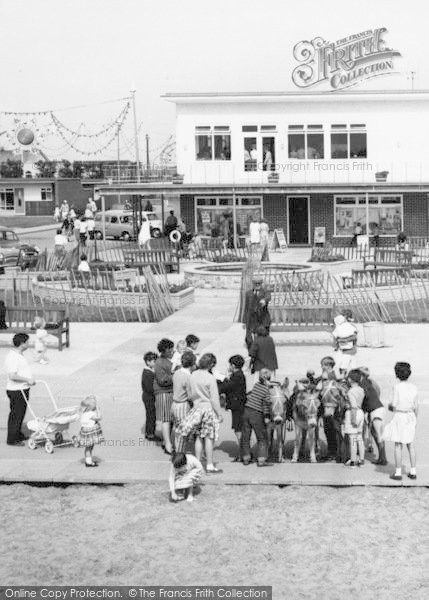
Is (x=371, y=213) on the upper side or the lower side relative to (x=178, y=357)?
upper

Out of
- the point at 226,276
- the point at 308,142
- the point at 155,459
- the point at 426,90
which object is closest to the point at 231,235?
the point at 308,142

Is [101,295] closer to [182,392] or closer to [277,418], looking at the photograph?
[182,392]

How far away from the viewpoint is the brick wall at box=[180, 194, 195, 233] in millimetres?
48875

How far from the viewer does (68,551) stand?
10.7 m

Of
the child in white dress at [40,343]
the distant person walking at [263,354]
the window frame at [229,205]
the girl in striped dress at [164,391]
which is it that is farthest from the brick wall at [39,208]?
the girl in striped dress at [164,391]

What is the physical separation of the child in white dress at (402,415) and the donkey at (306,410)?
3.01ft

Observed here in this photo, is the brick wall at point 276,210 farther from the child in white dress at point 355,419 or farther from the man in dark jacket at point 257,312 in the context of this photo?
the child in white dress at point 355,419

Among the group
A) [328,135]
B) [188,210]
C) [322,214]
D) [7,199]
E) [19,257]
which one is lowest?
[19,257]

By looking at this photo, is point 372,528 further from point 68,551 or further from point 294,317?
point 294,317

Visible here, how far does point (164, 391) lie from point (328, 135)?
3533 centimetres

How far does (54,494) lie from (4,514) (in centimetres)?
79

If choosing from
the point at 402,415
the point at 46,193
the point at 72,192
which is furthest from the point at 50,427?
the point at 46,193

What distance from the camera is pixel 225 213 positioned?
4866 cm

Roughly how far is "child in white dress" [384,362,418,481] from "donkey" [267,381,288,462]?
126 centimetres
